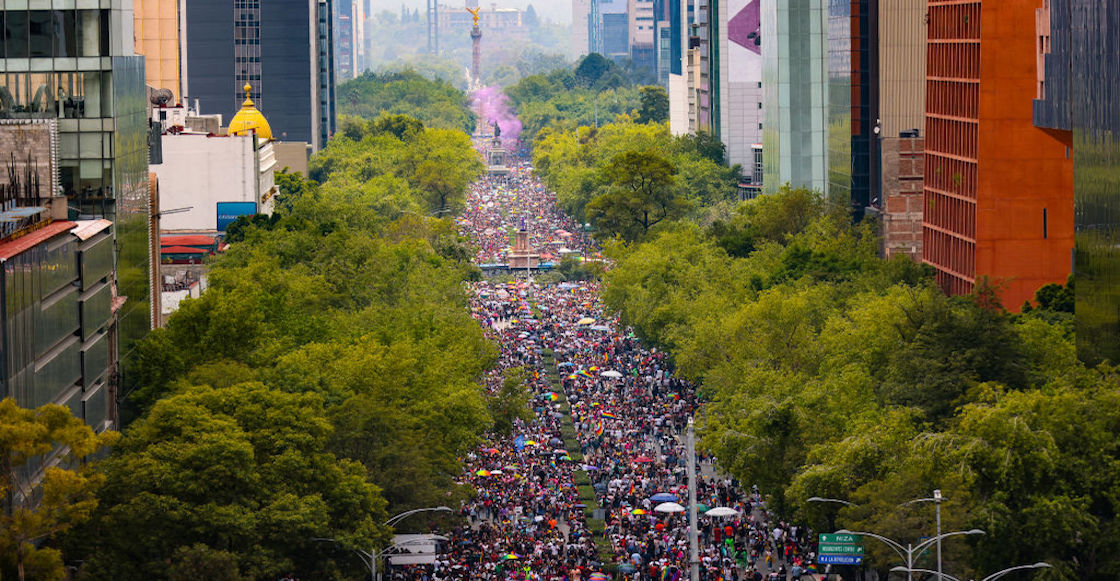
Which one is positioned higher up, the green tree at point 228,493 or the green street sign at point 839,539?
the green tree at point 228,493

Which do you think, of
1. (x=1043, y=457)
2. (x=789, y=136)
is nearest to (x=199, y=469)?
(x=1043, y=457)

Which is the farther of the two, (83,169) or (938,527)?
(83,169)

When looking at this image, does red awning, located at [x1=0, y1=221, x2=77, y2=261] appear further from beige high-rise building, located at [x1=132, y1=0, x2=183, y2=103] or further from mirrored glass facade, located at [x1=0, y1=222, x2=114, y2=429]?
beige high-rise building, located at [x1=132, y1=0, x2=183, y2=103]

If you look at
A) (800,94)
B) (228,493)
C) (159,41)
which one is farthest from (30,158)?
(800,94)

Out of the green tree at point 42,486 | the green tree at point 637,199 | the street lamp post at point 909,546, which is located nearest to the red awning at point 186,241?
the green tree at point 637,199

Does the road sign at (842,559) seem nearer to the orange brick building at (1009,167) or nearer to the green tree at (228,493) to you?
the green tree at (228,493)

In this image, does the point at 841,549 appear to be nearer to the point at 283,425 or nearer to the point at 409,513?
the point at 409,513
